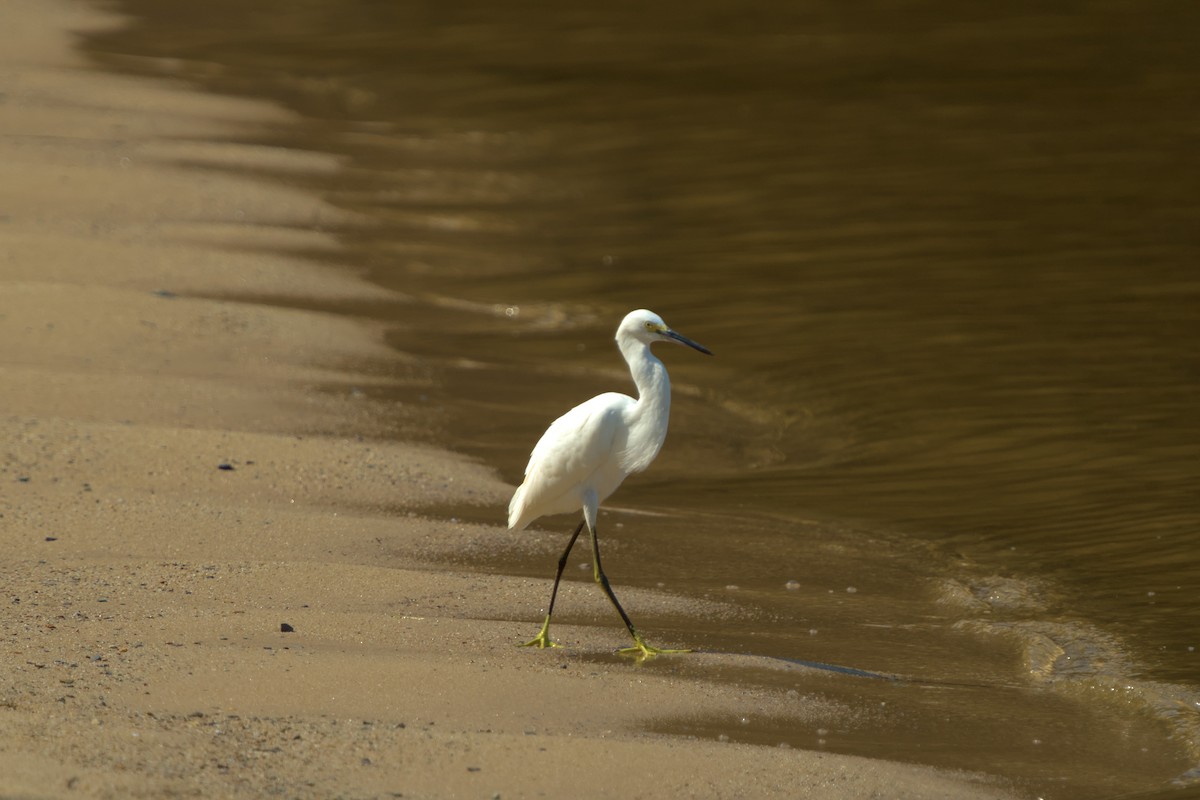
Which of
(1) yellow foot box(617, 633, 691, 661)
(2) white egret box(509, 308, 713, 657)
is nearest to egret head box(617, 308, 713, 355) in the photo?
(2) white egret box(509, 308, 713, 657)

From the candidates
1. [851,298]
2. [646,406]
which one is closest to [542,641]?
[646,406]

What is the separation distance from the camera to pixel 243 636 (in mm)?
5301

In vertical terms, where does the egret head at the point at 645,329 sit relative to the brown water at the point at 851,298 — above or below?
above

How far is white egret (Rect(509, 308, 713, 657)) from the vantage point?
561 centimetres

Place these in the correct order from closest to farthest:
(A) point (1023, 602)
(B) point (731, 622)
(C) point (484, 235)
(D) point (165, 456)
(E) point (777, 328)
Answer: (B) point (731, 622)
(A) point (1023, 602)
(D) point (165, 456)
(E) point (777, 328)
(C) point (484, 235)

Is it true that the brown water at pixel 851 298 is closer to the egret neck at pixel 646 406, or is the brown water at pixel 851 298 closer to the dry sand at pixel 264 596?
the dry sand at pixel 264 596

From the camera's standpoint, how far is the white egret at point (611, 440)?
18.4 ft

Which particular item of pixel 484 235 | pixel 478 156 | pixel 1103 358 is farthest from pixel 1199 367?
pixel 478 156

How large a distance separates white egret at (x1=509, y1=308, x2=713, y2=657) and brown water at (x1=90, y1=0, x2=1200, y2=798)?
446 millimetres

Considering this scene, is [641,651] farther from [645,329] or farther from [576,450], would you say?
[645,329]

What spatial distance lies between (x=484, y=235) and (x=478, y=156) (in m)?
2.64

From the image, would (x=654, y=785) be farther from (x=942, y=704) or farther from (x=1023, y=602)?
(x=1023, y=602)

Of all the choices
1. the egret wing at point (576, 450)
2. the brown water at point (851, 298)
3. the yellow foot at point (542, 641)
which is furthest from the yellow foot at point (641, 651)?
the egret wing at point (576, 450)

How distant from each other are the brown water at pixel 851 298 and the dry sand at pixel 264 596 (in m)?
0.30
